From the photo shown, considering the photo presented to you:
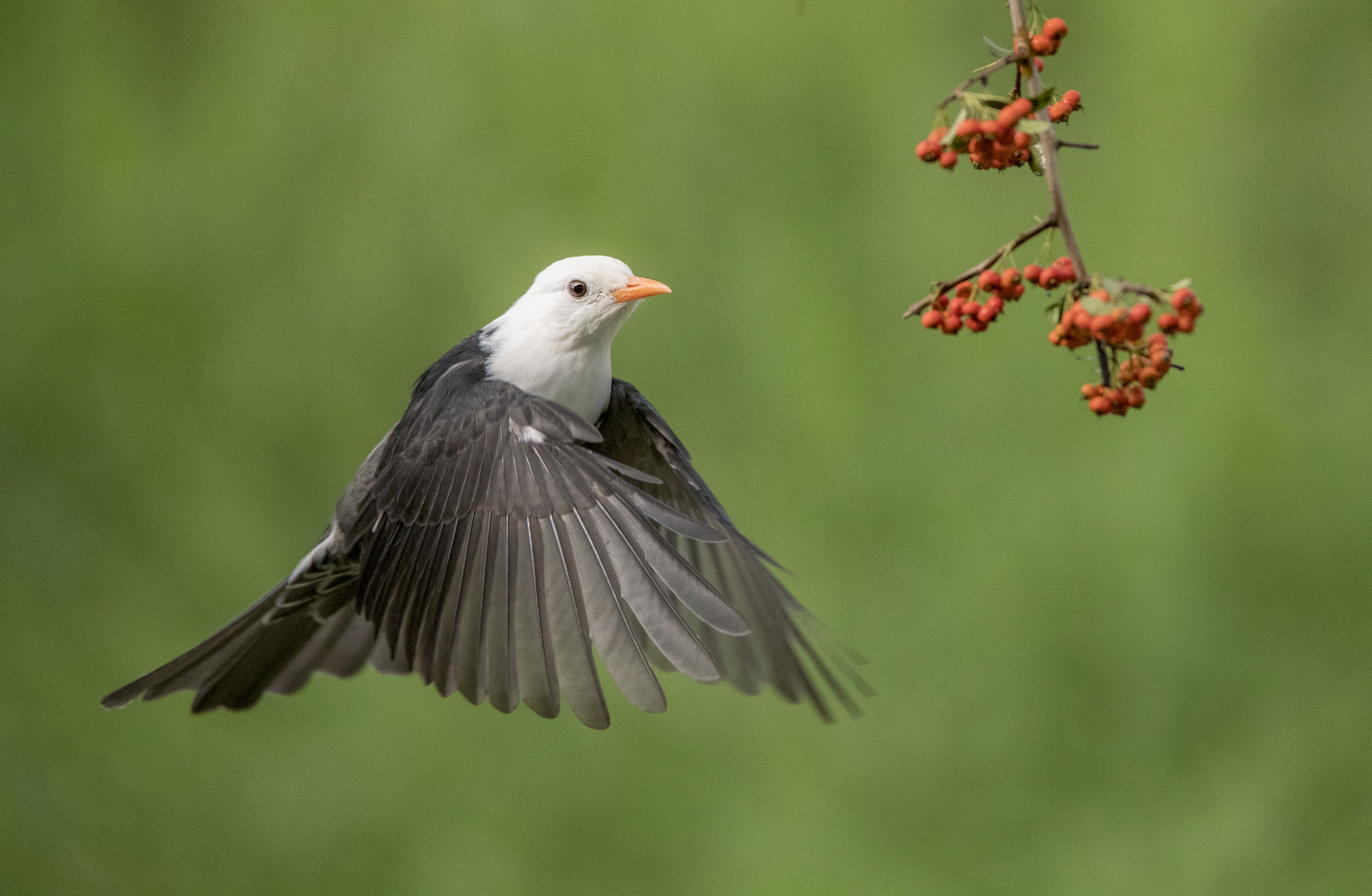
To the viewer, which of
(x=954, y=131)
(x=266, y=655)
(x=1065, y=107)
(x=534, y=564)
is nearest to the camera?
(x=954, y=131)

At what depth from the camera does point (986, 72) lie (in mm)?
1032

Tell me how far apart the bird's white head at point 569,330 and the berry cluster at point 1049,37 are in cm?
96

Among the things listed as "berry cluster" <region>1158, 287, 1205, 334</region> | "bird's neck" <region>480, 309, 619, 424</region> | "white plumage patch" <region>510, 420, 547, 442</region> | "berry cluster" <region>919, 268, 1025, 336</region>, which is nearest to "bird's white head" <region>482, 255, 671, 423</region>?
"bird's neck" <region>480, 309, 619, 424</region>

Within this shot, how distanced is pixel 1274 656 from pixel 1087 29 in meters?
2.13

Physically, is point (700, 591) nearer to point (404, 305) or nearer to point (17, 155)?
point (404, 305)

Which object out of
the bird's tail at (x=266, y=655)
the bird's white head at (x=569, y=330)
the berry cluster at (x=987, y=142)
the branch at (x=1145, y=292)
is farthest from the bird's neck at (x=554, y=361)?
the branch at (x=1145, y=292)

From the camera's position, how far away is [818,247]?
4.14m

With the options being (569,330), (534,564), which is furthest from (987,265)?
(569,330)

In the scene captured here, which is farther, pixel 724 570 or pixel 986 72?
pixel 724 570

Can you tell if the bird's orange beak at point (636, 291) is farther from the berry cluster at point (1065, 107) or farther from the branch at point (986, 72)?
the branch at point (986, 72)

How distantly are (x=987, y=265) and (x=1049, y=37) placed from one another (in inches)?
10.9

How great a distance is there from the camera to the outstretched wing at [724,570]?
2289 millimetres

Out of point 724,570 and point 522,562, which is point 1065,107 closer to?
point 522,562

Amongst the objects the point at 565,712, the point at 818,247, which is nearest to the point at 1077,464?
the point at 818,247
